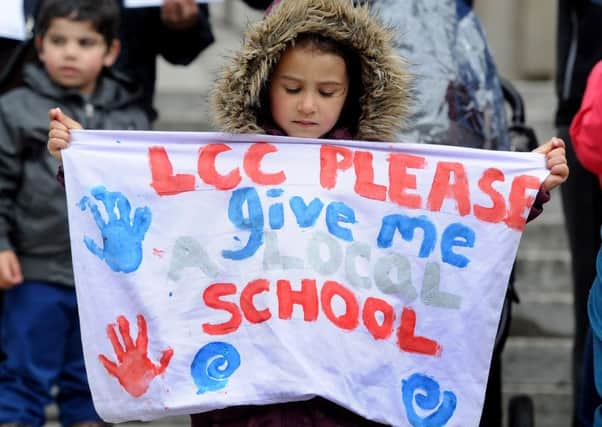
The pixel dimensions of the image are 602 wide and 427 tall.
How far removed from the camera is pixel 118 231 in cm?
399

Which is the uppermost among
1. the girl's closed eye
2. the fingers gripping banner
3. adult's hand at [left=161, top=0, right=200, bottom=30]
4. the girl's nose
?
adult's hand at [left=161, top=0, right=200, bottom=30]

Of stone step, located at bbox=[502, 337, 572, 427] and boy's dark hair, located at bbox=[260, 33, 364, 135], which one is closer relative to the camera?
boy's dark hair, located at bbox=[260, 33, 364, 135]

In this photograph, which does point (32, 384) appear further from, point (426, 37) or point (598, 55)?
point (598, 55)

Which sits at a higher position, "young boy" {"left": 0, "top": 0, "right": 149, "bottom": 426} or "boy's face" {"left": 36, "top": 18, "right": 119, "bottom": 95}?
"boy's face" {"left": 36, "top": 18, "right": 119, "bottom": 95}

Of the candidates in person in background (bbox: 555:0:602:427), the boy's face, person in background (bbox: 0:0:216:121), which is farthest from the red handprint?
person in background (bbox: 555:0:602:427)

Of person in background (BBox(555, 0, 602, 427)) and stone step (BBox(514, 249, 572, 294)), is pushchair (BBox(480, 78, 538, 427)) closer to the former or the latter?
person in background (BBox(555, 0, 602, 427))

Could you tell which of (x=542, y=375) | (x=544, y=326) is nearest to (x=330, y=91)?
(x=542, y=375)

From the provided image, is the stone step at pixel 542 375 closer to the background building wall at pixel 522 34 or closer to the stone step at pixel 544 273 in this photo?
the stone step at pixel 544 273

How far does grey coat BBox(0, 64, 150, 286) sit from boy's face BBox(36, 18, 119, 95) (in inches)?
1.9

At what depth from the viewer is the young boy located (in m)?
5.02

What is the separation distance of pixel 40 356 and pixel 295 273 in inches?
56.5

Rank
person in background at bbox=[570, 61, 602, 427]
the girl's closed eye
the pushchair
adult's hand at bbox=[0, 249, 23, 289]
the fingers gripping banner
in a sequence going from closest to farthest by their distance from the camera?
the fingers gripping banner
the girl's closed eye
person in background at bbox=[570, 61, 602, 427]
the pushchair
adult's hand at bbox=[0, 249, 23, 289]

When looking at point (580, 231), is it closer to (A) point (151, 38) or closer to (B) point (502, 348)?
(B) point (502, 348)

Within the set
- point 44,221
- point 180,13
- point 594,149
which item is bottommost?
point 44,221
